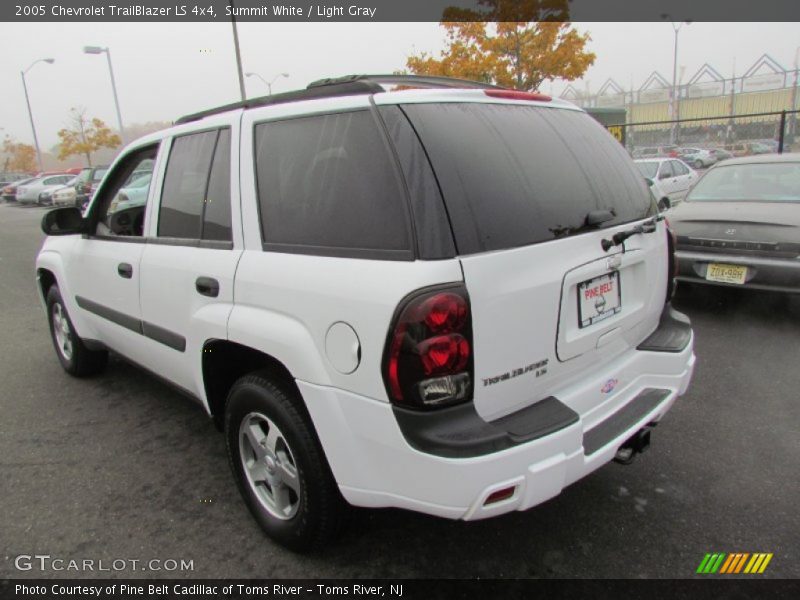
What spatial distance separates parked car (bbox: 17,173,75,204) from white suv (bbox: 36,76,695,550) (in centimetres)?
2994

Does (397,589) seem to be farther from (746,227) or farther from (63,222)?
(746,227)

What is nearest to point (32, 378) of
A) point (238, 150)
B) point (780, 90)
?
point (238, 150)

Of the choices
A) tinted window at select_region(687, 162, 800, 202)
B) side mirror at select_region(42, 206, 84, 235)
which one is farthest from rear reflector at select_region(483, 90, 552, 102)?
tinted window at select_region(687, 162, 800, 202)

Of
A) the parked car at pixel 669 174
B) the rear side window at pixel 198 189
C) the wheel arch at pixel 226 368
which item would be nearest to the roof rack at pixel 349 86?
the rear side window at pixel 198 189

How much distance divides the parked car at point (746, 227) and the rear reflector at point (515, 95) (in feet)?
11.5

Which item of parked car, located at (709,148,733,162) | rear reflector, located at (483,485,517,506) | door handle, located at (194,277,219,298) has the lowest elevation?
parked car, located at (709,148,733,162)

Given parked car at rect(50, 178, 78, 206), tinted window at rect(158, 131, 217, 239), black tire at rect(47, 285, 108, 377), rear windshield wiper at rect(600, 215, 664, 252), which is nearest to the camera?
rear windshield wiper at rect(600, 215, 664, 252)

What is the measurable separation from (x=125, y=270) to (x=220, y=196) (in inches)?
40.4

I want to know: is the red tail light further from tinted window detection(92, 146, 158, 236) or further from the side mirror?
the side mirror

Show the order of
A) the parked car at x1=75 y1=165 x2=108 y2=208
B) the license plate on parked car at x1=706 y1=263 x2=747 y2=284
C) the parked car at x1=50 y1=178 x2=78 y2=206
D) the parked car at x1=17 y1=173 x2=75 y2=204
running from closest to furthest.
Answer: the license plate on parked car at x1=706 y1=263 x2=747 y2=284
the parked car at x1=75 y1=165 x2=108 y2=208
the parked car at x1=50 y1=178 x2=78 y2=206
the parked car at x1=17 y1=173 x2=75 y2=204

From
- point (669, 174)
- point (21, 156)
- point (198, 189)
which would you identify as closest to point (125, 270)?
point (198, 189)

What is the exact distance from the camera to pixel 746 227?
5.07 metres

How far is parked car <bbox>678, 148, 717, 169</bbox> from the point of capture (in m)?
22.7

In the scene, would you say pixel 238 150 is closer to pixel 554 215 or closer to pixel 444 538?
pixel 554 215
